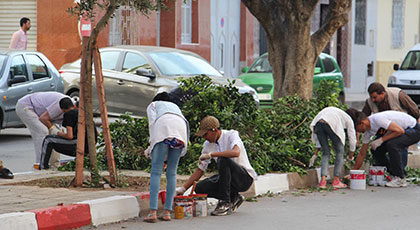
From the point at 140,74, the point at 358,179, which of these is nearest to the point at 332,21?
the point at 140,74

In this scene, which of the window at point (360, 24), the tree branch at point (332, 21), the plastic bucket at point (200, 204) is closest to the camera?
the plastic bucket at point (200, 204)

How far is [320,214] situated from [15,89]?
775 centimetres

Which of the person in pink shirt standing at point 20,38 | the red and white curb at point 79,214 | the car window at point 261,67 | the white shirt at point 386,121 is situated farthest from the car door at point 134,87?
the red and white curb at point 79,214

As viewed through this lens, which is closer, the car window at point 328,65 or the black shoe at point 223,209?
the black shoe at point 223,209

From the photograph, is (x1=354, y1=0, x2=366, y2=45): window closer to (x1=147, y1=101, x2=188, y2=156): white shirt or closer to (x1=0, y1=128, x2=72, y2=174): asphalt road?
(x1=0, y1=128, x2=72, y2=174): asphalt road

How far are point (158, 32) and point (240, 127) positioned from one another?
1425cm

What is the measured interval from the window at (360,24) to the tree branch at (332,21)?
21.7 metres

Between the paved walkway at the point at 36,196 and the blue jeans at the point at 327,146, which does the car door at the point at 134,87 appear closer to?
the blue jeans at the point at 327,146

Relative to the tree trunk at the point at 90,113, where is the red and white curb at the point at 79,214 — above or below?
below

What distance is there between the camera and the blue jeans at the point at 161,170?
7.82m

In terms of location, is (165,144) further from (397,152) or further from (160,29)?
(160,29)

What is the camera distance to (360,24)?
35.9m

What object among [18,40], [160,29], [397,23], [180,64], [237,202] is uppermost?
[397,23]

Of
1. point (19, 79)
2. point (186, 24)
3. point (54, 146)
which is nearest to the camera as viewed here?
point (54, 146)
